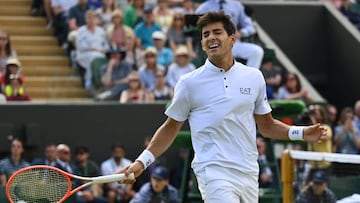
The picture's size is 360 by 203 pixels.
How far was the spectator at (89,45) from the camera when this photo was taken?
1809 centimetres

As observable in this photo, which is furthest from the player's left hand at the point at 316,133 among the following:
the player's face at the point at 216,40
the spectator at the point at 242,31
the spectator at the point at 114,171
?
the spectator at the point at 114,171

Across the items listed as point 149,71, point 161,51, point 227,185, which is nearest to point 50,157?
point 149,71

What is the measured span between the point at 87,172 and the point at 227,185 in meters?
7.89

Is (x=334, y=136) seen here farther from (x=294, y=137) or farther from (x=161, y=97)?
(x=294, y=137)

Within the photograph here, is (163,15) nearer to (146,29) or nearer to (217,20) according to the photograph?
(146,29)

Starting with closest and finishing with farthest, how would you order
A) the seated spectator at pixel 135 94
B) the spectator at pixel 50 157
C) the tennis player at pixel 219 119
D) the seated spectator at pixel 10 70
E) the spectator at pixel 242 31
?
the tennis player at pixel 219 119
the spectator at pixel 242 31
the spectator at pixel 50 157
the seated spectator at pixel 10 70
the seated spectator at pixel 135 94

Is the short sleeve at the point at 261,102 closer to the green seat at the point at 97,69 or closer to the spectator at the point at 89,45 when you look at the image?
the green seat at the point at 97,69

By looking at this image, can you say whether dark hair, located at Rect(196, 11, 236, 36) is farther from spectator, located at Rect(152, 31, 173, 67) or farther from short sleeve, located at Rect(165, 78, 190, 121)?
spectator, located at Rect(152, 31, 173, 67)

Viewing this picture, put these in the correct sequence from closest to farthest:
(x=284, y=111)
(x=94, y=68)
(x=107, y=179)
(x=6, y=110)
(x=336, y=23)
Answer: (x=107, y=179) → (x=284, y=111) → (x=6, y=110) → (x=94, y=68) → (x=336, y=23)

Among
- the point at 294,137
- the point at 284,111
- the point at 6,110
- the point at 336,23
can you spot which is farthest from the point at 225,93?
the point at 336,23

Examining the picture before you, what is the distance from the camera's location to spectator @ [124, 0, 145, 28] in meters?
19.3

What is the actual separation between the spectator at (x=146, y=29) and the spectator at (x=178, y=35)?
0.85ft

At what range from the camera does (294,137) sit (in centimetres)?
Answer: 856

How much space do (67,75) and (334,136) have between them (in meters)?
4.15
